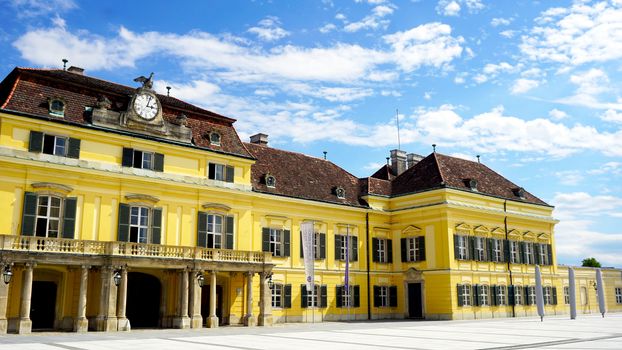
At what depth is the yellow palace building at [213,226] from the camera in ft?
94.2

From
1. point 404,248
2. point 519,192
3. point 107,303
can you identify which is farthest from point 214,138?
point 519,192

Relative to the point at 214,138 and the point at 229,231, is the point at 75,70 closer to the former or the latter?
the point at 214,138

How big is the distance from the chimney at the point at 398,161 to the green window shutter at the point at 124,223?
84.2 feet

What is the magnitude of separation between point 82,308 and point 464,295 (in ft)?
81.5

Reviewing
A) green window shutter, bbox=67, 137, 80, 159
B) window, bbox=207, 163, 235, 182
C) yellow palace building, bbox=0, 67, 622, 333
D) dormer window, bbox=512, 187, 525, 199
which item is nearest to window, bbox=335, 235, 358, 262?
yellow palace building, bbox=0, 67, 622, 333

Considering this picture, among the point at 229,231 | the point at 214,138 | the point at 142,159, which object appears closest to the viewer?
the point at 142,159

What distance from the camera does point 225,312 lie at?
35.1m

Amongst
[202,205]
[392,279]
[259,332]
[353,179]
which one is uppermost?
[353,179]

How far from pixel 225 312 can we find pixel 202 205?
20.3 feet

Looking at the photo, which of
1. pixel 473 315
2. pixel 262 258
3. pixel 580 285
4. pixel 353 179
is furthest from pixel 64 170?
pixel 580 285

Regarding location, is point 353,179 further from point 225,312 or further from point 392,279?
point 225,312

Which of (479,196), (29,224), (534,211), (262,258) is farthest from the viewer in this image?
(534,211)

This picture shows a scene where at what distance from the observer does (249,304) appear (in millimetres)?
33656

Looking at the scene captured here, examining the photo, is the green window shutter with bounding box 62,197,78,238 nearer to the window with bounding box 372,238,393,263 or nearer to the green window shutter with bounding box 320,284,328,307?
the green window shutter with bounding box 320,284,328,307
